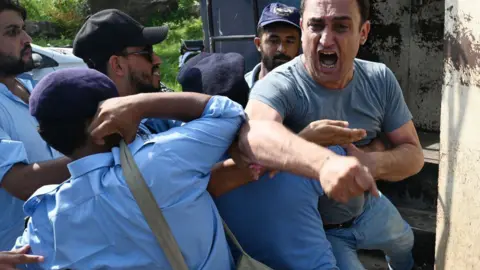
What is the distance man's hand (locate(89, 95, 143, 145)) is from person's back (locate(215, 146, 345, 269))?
465mm

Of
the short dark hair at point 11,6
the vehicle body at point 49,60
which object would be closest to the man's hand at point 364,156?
the short dark hair at point 11,6

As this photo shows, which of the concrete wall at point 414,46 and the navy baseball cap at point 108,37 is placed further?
the concrete wall at point 414,46

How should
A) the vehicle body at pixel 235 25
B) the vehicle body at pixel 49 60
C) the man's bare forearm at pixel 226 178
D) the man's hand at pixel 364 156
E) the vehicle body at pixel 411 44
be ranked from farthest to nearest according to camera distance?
the vehicle body at pixel 49 60 → the vehicle body at pixel 235 25 → the vehicle body at pixel 411 44 → the man's hand at pixel 364 156 → the man's bare forearm at pixel 226 178

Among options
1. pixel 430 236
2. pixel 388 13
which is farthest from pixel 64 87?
pixel 388 13

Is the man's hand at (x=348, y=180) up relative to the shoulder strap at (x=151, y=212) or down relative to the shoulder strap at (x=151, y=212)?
up

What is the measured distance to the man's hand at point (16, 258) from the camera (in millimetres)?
1953

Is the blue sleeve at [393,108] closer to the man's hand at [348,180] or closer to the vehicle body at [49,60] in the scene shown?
the man's hand at [348,180]

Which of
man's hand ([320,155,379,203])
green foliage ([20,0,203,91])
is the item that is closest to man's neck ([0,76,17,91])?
man's hand ([320,155,379,203])

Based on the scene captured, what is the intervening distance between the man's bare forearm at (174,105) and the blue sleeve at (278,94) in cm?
33

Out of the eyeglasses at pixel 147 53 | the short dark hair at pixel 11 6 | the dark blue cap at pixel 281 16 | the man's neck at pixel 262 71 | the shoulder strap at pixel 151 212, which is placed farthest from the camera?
the dark blue cap at pixel 281 16

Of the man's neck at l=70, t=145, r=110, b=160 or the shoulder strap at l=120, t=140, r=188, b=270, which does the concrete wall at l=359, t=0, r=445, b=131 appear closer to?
the man's neck at l=70, t=145, r=110, b=160

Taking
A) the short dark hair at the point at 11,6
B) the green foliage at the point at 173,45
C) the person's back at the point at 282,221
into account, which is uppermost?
the short dark hair at the point at 11,6

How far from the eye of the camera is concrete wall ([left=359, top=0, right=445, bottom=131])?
4.95m

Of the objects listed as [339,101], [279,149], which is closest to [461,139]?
[339,101]
